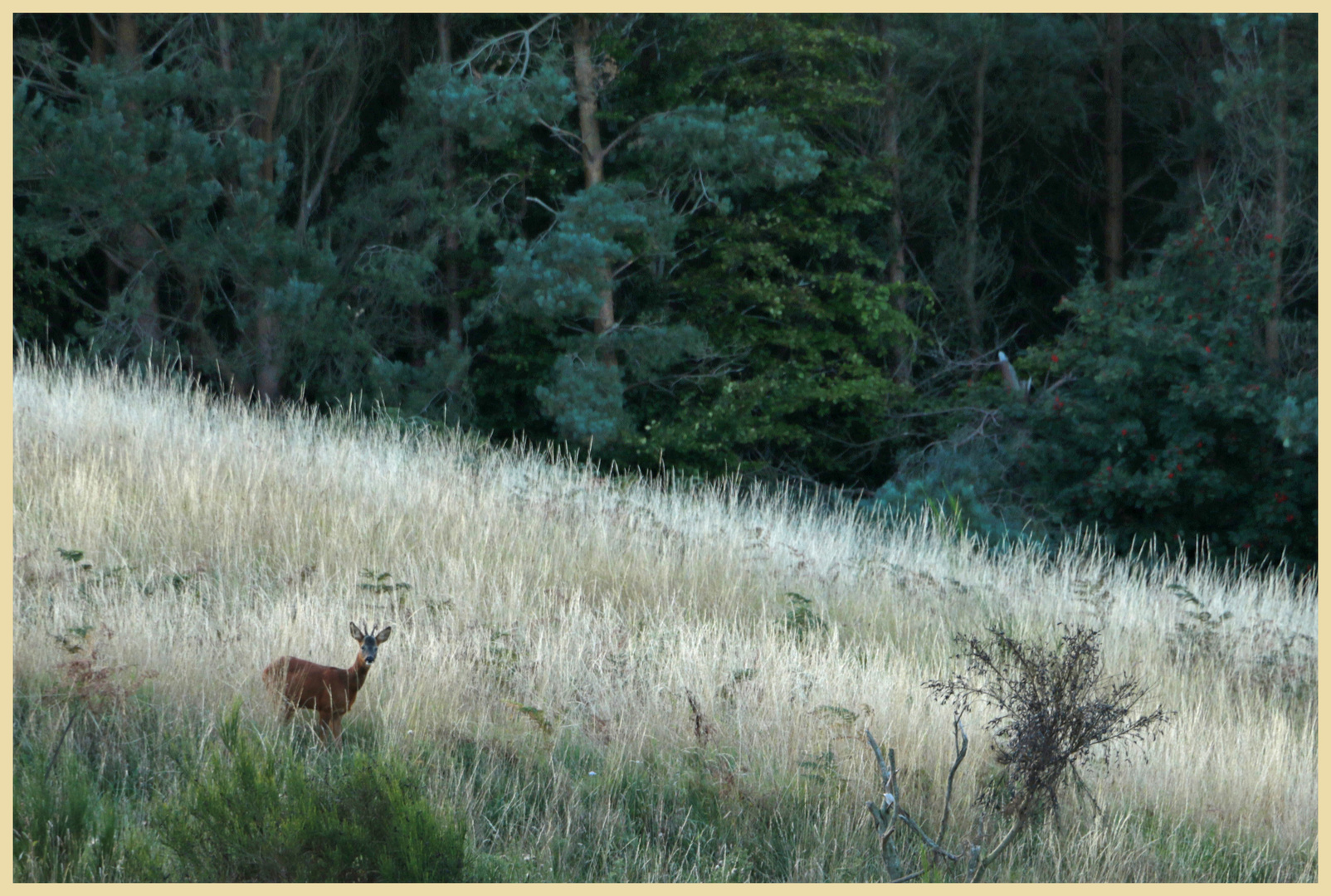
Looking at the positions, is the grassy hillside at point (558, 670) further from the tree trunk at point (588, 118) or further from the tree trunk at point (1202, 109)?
the tree trunk at point (1202, 109)

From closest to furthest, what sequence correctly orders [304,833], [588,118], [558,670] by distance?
[304,833] → [558,670] → [588,118]

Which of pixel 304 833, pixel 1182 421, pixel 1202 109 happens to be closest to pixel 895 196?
pixel 1202 109

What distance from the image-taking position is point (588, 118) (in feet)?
57.0

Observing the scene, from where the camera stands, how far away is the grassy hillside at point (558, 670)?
326 centimetres

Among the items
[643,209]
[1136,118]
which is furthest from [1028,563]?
[1136,118]

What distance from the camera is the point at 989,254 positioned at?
69.1 feet

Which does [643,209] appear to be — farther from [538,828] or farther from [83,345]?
[538,828]

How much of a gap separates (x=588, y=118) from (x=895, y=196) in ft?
19.7

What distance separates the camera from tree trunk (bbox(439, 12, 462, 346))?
17.3 meters

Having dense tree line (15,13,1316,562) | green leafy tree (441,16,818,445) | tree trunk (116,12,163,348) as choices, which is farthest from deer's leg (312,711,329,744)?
tree trunk (116,12,163,348)

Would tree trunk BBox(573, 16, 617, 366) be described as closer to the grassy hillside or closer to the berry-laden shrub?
the berry-laden shrub

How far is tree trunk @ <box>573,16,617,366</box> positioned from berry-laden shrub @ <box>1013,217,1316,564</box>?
21.0 feet

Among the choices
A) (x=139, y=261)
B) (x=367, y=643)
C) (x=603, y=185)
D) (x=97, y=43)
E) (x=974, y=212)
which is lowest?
(x=367, y=643)

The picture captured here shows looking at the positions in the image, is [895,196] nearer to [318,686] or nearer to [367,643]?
[318,686]
